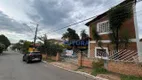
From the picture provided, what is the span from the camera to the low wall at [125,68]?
7299mm

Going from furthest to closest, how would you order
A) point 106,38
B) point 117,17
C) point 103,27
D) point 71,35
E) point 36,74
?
1. point 71,35
2. point 103,27
3. point 106,38
4. point 117,17
5. point 36,74

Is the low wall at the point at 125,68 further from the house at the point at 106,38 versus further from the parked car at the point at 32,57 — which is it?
the parked car at the point at 32,57

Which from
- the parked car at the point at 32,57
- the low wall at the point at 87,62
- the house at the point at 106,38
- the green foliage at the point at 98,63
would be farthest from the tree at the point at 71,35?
the green foliage at the point at 98,63

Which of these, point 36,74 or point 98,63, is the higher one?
point 98,63

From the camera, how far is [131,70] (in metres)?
7.59

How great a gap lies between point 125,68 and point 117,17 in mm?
4136

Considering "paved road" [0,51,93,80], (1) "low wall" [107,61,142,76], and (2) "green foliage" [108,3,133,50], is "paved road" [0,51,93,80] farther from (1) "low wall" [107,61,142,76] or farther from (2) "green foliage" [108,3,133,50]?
(2) "green foliage" [108,3,133,50]

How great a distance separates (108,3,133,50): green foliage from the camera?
9539 mm

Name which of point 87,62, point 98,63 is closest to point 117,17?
point 98,63

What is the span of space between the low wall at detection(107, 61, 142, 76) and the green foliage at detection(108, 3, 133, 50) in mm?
1891

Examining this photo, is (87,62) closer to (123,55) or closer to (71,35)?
(123,55)

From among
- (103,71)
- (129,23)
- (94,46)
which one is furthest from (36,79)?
(129,23)

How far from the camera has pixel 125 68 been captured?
26.2 feet

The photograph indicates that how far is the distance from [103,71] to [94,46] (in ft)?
16.1
